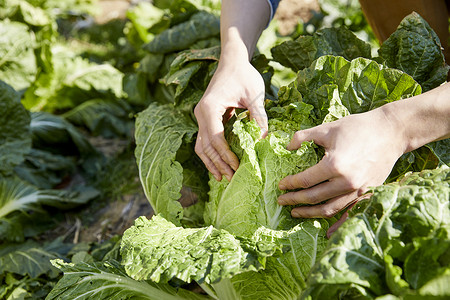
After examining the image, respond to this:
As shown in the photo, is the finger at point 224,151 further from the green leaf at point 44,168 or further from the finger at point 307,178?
the green leaf at point 44,168

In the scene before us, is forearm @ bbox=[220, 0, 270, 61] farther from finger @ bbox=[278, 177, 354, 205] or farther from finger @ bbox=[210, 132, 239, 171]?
finger @ bbox=[278, 177, 354, 205]

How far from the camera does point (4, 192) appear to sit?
3.85 metres

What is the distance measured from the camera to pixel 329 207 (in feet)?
6.73

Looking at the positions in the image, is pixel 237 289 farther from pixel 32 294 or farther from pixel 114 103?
pixel 114 103

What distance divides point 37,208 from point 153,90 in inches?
67.4

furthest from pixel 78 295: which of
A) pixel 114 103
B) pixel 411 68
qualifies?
pixel 114 103

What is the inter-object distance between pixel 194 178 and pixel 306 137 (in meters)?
1.13

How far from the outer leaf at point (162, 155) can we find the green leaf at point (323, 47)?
3.01ft

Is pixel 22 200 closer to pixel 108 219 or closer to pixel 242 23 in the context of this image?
pixel 108 219

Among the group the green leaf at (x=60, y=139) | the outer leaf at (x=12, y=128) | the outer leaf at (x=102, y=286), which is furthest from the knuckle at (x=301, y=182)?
the green leaf at (x=60, y=139)

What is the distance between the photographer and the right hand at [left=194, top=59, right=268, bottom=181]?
2.43 meters

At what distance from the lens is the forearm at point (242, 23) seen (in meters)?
2.79

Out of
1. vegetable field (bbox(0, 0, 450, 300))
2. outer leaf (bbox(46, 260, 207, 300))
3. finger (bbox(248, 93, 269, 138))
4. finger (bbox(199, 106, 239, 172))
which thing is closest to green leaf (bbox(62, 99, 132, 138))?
vegetable field (bbox(0, 0, 450, 300))

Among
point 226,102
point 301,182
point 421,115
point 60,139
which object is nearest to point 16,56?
point 60,139
